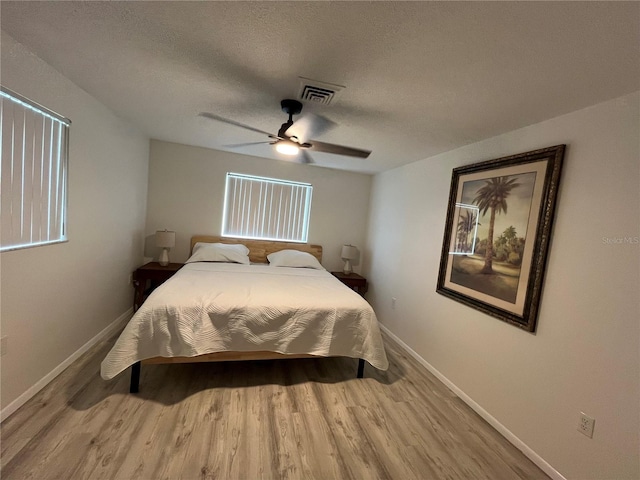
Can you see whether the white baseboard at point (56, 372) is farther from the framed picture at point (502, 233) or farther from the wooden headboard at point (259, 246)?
the framed picture at point (502, 233)

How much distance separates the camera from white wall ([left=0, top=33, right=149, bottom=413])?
162cm

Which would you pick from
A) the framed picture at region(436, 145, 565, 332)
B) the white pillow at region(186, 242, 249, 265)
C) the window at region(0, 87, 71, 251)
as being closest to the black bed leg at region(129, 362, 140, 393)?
the window at region(0, 87, 71, 251)

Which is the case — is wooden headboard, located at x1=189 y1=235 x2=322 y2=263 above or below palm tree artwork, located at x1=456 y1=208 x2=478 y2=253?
below

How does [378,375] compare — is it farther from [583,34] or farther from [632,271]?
[583,34]

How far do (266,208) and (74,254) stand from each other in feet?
7.71

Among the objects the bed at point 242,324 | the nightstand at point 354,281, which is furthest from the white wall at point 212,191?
the bed at point 242,324

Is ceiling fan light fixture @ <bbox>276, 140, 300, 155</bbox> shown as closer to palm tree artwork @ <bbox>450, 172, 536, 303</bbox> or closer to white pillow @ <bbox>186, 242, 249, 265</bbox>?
palm tree artwork @ <bbox>450, 172, 536, 303</bbox>

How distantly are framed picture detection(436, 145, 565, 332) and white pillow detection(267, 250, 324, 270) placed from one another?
1.74 m

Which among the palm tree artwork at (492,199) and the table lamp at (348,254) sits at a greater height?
the palm tree artwork at (492,199)

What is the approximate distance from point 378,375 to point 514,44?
2.54 m

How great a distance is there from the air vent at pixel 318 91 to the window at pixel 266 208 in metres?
2.28

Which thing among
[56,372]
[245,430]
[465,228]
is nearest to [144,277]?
[56,372]

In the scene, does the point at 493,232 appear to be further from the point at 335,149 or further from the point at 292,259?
the point at 292,259

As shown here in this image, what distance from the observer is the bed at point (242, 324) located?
1929mm
